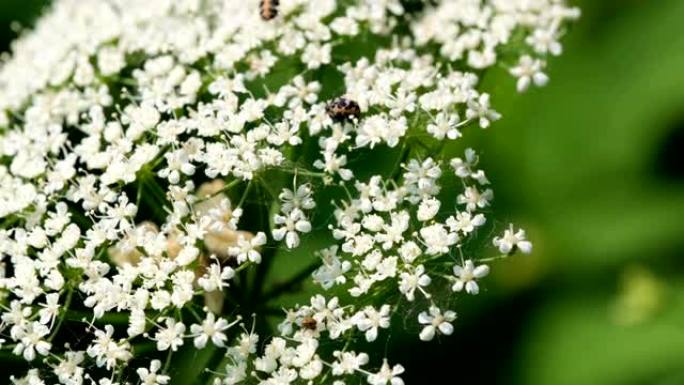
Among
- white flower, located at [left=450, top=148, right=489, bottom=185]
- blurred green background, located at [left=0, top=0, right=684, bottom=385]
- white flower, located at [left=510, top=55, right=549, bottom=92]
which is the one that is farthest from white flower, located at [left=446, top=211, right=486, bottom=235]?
blurred green background, located at [left=0, top=0, right=684, bottom=385]

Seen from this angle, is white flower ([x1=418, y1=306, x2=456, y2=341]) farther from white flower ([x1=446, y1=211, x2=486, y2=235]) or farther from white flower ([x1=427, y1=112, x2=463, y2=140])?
white flower ([x1=427, y1=112, x2=463, y2=140])

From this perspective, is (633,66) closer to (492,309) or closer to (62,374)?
(492,309)

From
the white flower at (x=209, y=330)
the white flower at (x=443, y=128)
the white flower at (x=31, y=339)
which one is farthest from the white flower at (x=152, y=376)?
the white flower at (x=443, y=128)

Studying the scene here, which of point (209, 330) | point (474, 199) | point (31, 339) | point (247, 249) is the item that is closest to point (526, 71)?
point (474, 199)

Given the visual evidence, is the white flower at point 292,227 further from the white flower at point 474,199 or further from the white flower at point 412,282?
the white flower at point 474,199

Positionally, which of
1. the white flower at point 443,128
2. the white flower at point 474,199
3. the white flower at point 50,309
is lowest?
the white flower at point 474,199

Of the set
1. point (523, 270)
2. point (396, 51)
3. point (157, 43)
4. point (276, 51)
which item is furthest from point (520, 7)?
point (523, 270)
